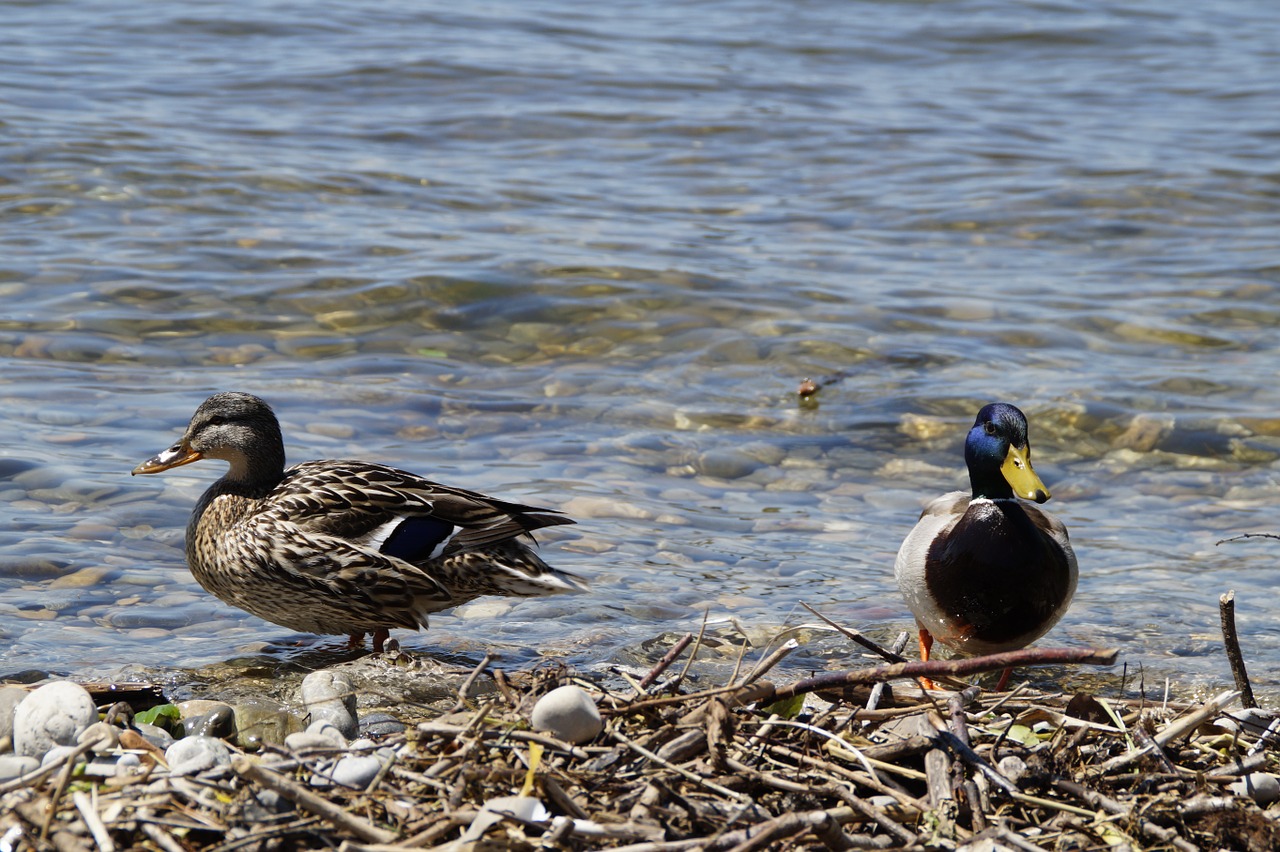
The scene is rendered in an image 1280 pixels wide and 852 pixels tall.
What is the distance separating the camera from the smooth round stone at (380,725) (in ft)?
13.3

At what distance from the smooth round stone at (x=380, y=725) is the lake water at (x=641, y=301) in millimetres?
880

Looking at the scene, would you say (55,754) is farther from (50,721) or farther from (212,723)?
(212,723)

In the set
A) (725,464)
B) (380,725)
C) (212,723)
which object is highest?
(212,723)

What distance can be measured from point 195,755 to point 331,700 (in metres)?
0.85

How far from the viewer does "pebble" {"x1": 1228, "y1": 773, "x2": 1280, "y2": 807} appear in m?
3.44

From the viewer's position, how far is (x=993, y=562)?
4.80 metres

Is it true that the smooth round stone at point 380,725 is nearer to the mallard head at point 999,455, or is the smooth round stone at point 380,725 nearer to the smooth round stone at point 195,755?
the smooth round stone at point 195,755

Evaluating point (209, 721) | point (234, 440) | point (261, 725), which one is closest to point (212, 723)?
point (209, 721)

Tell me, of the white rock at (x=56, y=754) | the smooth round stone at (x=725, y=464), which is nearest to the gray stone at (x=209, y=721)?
the white rock at (x=56, y=754)

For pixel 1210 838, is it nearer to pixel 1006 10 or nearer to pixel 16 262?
pixel 16 262

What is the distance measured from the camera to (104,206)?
1144 cm

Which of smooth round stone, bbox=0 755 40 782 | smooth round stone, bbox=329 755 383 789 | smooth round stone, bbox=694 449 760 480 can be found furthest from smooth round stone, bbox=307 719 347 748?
smooth round stone, bbox=694 449 760 480

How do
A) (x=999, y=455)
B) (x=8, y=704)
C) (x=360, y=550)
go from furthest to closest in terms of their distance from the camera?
(x=360, y=550) → (x=999, y=455) → (x=8, y=704)

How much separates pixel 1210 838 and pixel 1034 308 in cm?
738
